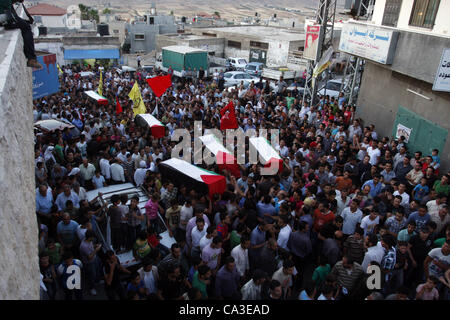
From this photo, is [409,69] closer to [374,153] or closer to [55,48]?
[374,153]

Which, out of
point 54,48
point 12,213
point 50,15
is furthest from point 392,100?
point 50,15

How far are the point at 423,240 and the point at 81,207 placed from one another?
600 centimetres

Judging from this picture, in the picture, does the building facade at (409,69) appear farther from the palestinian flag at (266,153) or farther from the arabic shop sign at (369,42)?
the palestinian flag at (266,153)

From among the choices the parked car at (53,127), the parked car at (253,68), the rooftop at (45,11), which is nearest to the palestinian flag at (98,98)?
the parked car at (53,127)

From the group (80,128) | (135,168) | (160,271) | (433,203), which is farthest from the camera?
(80,128)

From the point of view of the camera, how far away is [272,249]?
220 inches

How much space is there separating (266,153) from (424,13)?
6381 mm

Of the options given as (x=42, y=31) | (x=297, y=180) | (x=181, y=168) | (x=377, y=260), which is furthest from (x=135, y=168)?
Answer: (x=42, y=31)

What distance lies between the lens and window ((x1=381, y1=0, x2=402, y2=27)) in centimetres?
1146

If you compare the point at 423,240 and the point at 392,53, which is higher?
the point at 392,53

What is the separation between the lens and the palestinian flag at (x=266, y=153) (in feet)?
27.0

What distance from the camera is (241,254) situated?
Result: 17.7 ft

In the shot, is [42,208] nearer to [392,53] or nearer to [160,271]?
[160,271]

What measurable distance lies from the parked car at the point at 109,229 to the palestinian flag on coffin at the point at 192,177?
794mm
